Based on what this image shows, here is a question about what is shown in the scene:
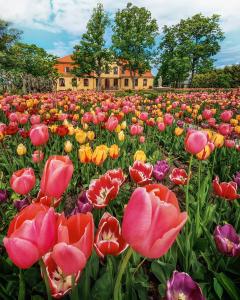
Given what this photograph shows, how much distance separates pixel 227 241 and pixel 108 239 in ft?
2.12

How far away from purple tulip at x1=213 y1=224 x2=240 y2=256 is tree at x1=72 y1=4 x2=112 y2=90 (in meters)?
48.2

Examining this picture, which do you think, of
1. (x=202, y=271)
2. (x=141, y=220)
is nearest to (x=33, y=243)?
(x=141, y=220)

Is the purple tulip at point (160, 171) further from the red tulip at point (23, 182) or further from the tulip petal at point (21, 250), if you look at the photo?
the tulip petal at point (21, 250)

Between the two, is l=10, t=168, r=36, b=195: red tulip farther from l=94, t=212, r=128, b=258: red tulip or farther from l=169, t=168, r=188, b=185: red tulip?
l=169, t=168, r=188, b=185: red tulip

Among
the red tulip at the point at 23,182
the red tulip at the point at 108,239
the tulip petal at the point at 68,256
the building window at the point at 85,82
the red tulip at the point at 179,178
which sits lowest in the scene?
the building window at the point at 85,82

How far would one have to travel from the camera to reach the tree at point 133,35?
155ft

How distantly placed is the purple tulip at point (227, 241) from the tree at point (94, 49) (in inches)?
1899

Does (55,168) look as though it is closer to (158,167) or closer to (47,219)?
(47,219)

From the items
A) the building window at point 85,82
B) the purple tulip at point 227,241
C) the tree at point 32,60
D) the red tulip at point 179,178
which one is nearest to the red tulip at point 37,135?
the red tulip at point 179,178

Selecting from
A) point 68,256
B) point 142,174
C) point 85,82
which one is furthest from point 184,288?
point 85,82

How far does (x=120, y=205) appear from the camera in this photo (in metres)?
2.44

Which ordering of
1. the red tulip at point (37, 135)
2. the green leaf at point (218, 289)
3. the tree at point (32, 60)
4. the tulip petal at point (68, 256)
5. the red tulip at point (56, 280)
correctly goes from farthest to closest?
the tree at point (32, 60)
the red tulip at point (37, 135)
the green leaf at point (218, 289)
the red tulip at point (56, 280)
the tulip petal at point (68, 256)

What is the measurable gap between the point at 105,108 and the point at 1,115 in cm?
293

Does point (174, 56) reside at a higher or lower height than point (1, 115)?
higher
